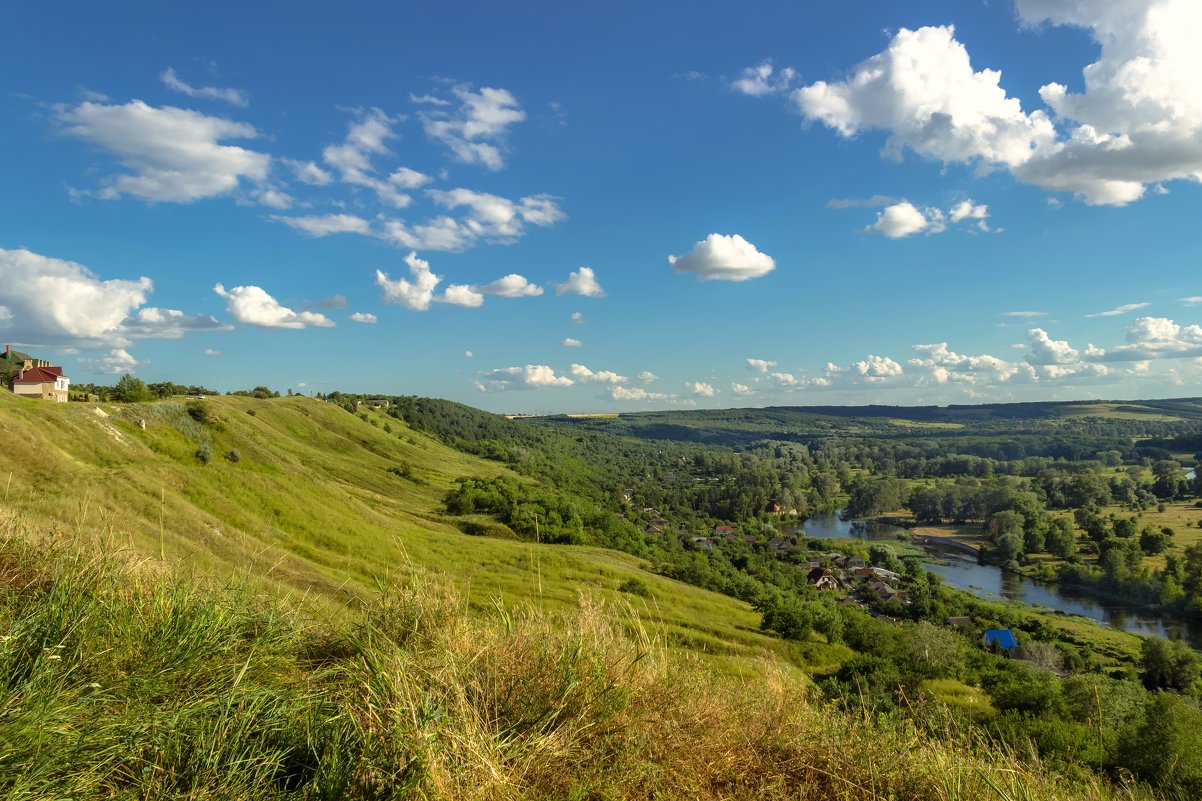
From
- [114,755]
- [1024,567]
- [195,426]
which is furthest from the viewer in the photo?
[1024,567]

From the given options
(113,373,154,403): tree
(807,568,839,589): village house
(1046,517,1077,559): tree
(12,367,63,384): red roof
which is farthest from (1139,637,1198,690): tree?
(12,367,63,384): red roof

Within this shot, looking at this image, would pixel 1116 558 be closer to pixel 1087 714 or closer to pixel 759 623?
pixel 759 623

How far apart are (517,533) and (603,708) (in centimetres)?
7407

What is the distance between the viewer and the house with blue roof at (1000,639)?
52331mm

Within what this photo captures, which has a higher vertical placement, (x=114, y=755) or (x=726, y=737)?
(x=114, y=755)

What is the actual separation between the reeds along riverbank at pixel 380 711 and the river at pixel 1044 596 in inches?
3079

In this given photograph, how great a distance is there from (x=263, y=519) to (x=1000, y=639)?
202ft

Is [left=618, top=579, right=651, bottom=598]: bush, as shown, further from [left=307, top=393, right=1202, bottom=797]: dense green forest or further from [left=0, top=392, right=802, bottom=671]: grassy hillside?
[left=307, top=393, right=1202, bottom=797]: dense green forest

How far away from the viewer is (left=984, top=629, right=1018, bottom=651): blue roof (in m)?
52.6

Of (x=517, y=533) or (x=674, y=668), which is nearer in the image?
(x=674, y=668)

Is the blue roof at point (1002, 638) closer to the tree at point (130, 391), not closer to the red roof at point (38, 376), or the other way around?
the tree at point (130, 391)

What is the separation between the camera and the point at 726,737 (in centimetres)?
508

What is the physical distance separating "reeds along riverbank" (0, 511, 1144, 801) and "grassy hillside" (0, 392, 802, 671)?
234 centimetres

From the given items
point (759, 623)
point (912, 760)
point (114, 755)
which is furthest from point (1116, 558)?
point (114, 755)
